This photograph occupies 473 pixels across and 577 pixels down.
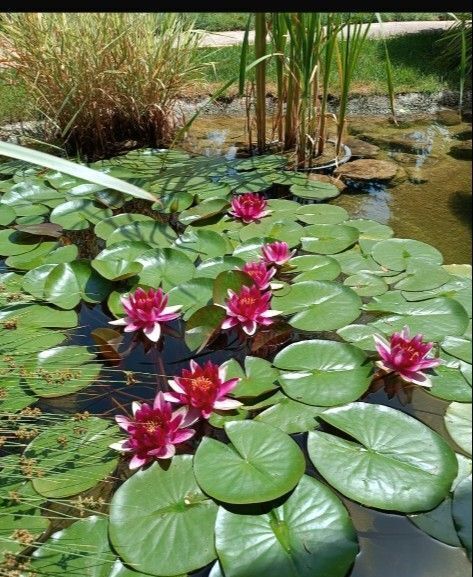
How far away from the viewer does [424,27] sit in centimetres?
516

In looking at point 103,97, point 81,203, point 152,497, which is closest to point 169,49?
point 103,97

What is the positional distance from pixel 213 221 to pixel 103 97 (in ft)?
4.17

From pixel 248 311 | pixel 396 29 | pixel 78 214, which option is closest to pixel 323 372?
pixel 248 311

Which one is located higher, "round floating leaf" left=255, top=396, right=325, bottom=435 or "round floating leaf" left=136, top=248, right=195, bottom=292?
"round floating leaf" left=136, top=248, right=195, bottom=292

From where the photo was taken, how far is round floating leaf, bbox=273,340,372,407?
1.34 m

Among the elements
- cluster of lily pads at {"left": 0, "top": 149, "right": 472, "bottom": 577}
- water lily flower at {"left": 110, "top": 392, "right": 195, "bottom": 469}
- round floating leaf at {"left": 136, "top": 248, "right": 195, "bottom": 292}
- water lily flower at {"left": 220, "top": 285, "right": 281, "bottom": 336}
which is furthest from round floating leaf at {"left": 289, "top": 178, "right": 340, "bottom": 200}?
water lily flower at {"left": 110, "top": 392, "right": 195, "bottom": 469}

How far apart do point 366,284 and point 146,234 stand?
0.88m

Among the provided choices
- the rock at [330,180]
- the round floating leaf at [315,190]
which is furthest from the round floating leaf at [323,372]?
the rock at [330,180]

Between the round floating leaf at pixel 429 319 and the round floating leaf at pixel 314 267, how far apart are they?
0.27 metres

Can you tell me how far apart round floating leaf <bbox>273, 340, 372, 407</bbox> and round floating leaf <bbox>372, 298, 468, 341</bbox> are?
0.21 m

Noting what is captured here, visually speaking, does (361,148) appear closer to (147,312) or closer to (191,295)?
(191,295)

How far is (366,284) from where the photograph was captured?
5.95ft

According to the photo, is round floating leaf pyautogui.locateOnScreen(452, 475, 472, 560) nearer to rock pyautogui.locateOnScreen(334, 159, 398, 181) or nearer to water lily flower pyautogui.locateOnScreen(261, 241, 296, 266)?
water lily flower pyautogui.locateOnScreen(261, 241, 296, 266)

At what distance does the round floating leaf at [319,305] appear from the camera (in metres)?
1.63
